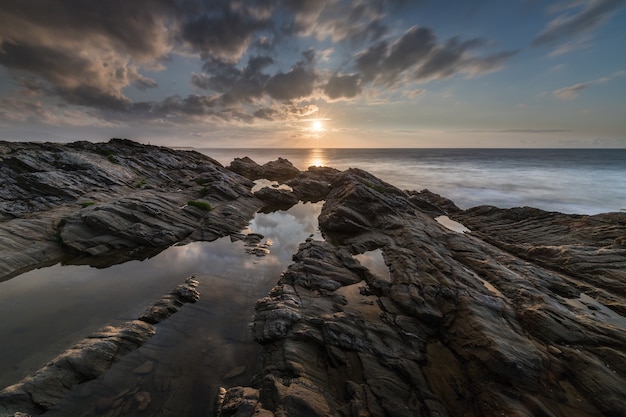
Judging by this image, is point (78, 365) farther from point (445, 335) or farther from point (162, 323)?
point (445, 335)

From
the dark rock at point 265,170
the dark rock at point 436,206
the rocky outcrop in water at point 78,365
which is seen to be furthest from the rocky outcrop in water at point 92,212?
the dark rock at point 265,170

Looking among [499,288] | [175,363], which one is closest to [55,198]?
[175,363]

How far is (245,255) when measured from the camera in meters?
25.1

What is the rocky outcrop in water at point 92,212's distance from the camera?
73.7ft

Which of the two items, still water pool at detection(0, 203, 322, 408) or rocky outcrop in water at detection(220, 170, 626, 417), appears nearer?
rocky outcrop in water at detection(220, 170, 626, 417)

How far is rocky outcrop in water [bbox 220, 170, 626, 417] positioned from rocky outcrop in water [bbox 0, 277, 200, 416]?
20.7ft

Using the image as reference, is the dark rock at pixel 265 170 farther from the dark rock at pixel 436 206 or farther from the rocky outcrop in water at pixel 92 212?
the dark rock at pixel 436 206

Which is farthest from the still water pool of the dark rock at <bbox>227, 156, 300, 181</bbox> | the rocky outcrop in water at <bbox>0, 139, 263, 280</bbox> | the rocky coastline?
the dark rock at <bbox>227, 156, 300, 181</bbox>

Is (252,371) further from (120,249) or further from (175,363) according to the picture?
(120,249)

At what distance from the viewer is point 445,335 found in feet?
43.2

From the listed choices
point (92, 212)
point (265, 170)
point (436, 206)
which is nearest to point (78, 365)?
point (92, 212)

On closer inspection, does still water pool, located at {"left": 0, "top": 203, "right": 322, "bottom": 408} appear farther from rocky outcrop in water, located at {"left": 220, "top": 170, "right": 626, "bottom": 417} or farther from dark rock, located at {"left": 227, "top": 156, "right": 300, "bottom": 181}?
dark rock, located at {"left": 227, "top": 156, "right": 300, "bottom": 181}

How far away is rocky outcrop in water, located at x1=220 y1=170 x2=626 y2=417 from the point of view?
379 inches

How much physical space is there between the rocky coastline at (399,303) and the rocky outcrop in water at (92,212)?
183mm
